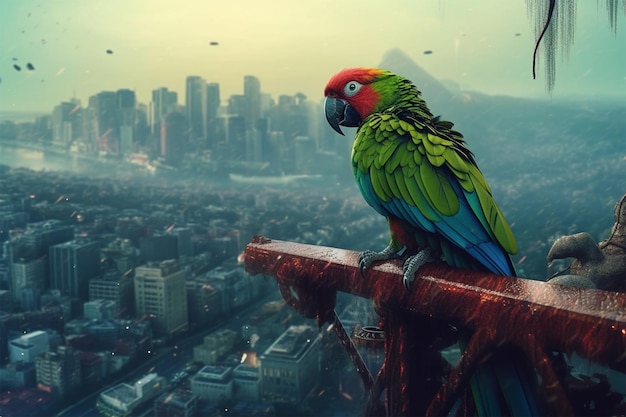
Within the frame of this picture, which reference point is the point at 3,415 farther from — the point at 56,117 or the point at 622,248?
the point at 622,248

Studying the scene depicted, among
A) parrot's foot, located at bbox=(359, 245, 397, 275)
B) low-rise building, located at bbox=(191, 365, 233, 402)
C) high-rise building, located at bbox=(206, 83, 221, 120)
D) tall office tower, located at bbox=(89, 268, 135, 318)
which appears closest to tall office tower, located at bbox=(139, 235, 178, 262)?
tall office tower, located at bbox=(89, 268, 135, 318)

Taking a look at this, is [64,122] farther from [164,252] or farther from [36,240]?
[164,252]

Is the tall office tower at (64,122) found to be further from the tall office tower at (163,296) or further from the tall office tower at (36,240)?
the tall office tower at (163,296)

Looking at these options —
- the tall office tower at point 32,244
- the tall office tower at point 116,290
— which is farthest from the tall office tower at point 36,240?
the tall office tower at point 116,290

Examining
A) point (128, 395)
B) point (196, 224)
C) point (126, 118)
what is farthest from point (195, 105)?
point (128, 395)

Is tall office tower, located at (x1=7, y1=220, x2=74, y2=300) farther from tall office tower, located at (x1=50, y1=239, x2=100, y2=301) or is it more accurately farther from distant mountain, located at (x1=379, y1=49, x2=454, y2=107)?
distant mountain, located at (x1=379, y1=49, x2=454, y2=107)

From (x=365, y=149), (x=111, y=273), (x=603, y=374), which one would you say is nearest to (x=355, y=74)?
(x=365, y=149)
